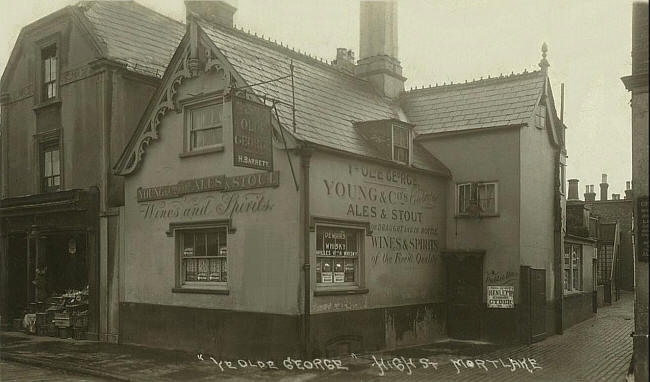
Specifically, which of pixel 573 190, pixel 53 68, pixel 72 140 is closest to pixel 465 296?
pixel 72 140

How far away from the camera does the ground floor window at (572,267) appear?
22.5m

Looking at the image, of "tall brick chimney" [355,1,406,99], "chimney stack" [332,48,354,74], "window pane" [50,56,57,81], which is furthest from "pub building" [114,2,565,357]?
"chimney stack" [332,48,354,74]

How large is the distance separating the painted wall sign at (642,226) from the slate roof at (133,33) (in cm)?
1393

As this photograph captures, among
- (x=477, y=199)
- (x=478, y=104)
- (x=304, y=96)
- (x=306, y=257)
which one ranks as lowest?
(x=306, y=257)

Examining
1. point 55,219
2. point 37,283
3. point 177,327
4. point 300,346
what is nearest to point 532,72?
point 300,346

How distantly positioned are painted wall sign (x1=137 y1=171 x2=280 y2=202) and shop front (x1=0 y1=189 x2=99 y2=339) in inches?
96.2

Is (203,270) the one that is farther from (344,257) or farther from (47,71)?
(47,71)

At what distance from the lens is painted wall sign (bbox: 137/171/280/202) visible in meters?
14.6

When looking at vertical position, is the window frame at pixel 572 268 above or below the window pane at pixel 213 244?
below

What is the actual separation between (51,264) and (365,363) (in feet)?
38.3

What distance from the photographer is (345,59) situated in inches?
1075

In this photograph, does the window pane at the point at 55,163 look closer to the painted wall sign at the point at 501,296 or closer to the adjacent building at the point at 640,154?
the painted wall sign at the point at 501,296

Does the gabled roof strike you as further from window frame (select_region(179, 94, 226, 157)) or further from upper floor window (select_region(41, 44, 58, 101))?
upper floor window (select_region(41, 44, 58, 101))

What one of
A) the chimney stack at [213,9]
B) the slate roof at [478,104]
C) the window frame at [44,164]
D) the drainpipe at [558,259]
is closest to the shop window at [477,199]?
the slate roof at [478,104]
